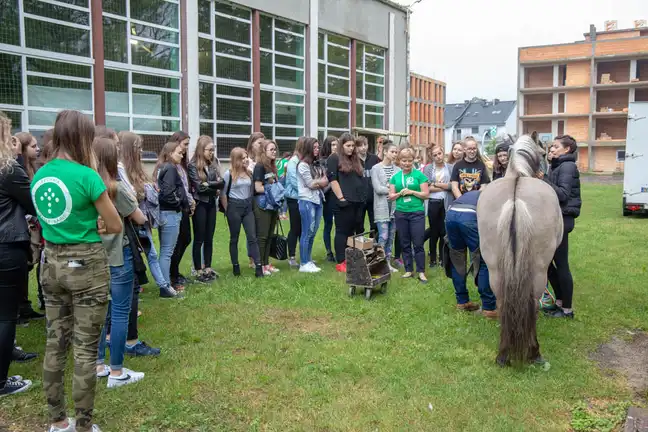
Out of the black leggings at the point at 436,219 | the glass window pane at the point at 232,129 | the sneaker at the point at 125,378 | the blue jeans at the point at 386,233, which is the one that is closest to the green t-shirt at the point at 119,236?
the sneaker at the point at 125,378

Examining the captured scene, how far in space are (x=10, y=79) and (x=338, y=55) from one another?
42.5ft

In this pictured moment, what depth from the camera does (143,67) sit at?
15.7 m

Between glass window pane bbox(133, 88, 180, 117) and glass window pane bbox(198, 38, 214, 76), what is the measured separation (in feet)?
4.38

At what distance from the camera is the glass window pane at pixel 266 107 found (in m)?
19.4

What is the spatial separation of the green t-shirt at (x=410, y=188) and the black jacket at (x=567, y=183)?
6.79 ft

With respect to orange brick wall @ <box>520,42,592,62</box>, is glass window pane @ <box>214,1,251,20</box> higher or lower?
lower

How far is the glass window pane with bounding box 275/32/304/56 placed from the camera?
1989 centimetres

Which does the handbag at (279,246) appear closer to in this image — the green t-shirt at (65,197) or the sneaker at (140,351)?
the sneaker at (140,351)

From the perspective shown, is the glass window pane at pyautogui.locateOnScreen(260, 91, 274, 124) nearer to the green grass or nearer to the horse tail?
the green grass

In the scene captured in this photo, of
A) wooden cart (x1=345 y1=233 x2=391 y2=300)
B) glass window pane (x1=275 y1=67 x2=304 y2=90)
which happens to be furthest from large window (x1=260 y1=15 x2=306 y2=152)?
wooden cart (x1=345 y1=233 x2=391 y2=300)

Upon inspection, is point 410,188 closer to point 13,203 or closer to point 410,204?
point 410,204

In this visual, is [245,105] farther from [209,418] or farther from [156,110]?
[209,418]

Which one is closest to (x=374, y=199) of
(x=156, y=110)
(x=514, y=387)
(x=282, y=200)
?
(x=282, y=200)

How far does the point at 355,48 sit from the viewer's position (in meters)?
23.1
